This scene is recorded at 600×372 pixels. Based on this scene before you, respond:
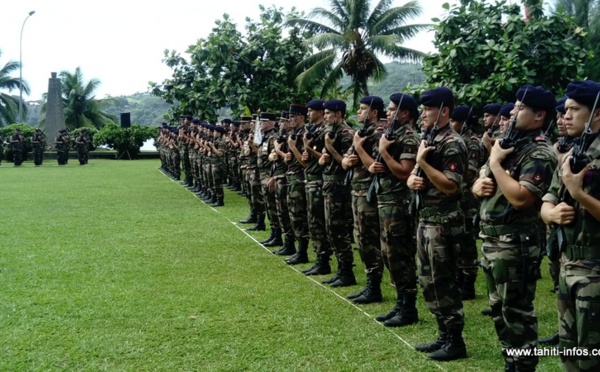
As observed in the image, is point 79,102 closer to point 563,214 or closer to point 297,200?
Answer: point 297,200

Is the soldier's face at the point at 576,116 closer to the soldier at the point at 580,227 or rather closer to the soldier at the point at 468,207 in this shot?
the soldier at the point at 580,227

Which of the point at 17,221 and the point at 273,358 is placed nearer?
the point at 273,358

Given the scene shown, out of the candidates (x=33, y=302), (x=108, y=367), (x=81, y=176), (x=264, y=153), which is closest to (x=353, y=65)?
(x=81, y=176)

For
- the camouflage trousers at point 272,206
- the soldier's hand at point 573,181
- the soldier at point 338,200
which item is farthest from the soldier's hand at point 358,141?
the camouflage trousers at point 272,206

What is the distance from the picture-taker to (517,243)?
4.01 metres

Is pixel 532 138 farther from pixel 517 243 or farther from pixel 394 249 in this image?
pixel 394 249

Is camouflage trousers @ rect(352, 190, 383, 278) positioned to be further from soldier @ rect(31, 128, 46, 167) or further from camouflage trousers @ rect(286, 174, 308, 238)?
soldier @ rect(31, 128, 46, 167)

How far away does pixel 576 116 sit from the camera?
3.40m

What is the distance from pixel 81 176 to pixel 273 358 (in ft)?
66.3

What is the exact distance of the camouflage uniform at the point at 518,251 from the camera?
Answer: 13.0ft

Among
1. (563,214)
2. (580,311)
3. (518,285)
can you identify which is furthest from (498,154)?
(580,311)

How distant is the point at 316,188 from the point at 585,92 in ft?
14.9

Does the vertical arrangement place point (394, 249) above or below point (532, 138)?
below

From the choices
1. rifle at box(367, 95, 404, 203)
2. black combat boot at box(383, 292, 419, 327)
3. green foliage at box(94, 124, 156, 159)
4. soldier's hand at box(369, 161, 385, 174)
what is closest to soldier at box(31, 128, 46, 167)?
green foliage at box(94, 124, 156, 159)
